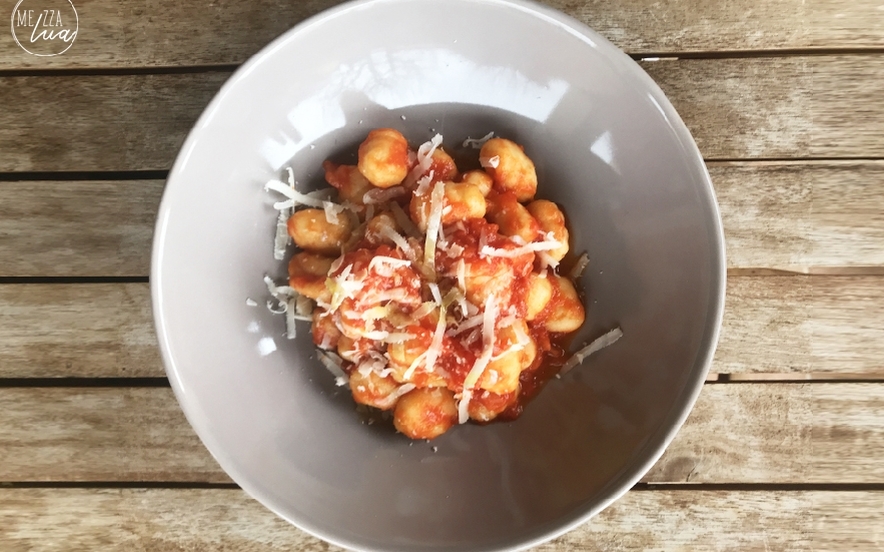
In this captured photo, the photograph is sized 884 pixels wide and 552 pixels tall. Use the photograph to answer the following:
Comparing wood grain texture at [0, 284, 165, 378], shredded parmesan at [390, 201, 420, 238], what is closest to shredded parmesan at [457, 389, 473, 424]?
shredded parmesan at [390, 201, 420, 238]

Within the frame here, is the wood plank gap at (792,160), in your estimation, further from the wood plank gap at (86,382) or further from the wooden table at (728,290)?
the wood plank gap at (86,382)

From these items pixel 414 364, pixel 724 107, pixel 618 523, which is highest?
pixel 724 107

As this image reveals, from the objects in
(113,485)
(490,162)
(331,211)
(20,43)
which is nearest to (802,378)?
(490,162)

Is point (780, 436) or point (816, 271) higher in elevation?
point (816, 271)

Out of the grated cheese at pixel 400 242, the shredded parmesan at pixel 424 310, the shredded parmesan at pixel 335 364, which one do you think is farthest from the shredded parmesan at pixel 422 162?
the shredded parmesan at pixel 335 364

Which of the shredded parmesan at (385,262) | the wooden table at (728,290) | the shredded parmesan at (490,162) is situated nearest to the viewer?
the shredded parmesan at (385,262)

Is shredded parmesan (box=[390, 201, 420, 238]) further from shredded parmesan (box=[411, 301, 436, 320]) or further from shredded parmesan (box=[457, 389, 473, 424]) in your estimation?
shredded parmesan (box=[457, 389, 473, 424])

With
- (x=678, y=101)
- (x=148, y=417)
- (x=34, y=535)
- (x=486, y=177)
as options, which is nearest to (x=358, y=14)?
(x=486, y=177)

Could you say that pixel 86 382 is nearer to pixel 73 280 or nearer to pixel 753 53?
pixel 73 280
